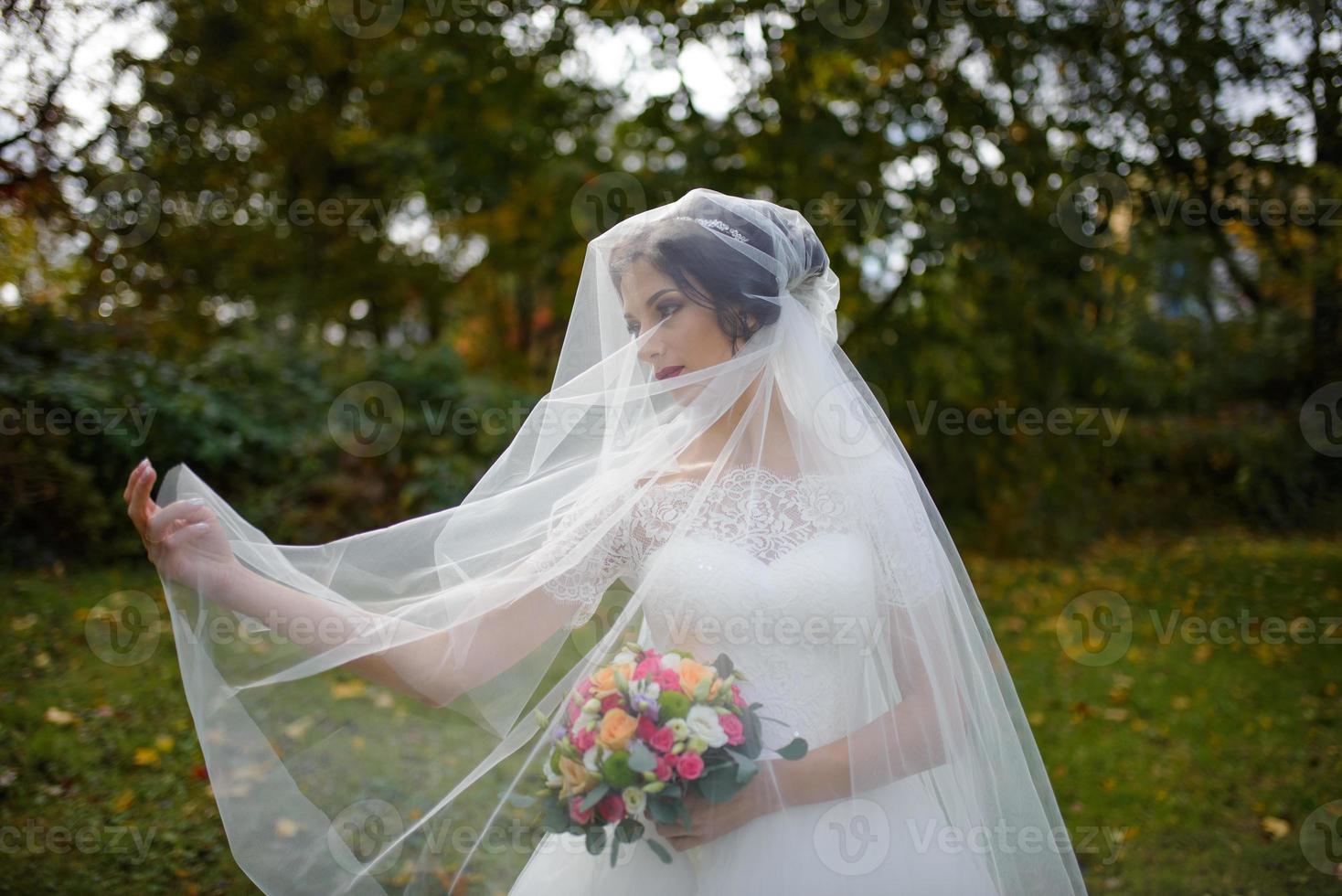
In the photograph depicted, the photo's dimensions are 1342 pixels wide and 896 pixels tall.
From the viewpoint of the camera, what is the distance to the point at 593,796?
78.7 inches

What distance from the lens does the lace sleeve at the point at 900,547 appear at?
2.34 metres

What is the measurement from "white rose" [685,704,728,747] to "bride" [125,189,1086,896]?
0.16 metres

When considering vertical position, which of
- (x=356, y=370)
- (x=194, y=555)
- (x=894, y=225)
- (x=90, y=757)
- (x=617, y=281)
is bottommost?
(x=90, y=757)

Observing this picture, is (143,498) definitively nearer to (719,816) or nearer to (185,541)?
(185,541)

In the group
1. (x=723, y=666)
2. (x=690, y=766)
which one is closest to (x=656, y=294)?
(x=723, y=666)

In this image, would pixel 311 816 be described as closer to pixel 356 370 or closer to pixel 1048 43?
pixel 356 370

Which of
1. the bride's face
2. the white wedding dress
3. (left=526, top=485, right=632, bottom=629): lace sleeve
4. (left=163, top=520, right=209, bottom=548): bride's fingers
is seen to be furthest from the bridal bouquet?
(left=163, top=520, right=209, bottom=548): bride's fingers

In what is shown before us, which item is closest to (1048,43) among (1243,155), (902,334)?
(1243,155)

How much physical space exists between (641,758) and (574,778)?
0.16 meters

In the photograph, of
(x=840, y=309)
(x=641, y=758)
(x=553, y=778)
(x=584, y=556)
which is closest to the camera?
(x=641, y=758)

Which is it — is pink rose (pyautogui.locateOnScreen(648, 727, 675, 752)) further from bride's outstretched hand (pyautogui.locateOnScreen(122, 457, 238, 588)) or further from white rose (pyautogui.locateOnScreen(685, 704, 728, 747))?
bride's outstretched hand (pyautogui.locateOnScreen(122, 457, 238, 588))

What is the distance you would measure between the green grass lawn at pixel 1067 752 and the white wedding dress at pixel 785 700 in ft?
2.39

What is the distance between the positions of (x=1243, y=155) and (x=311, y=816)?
9213 millimetres

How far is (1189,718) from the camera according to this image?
609 centimetres
